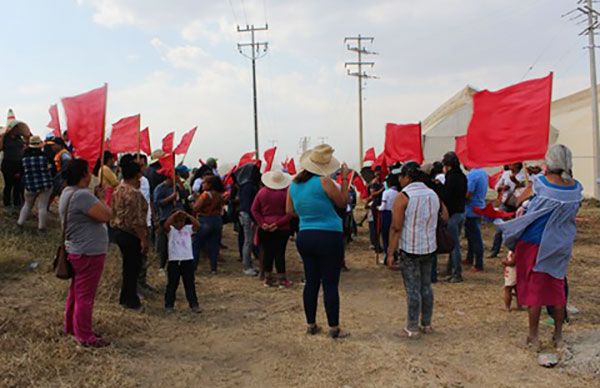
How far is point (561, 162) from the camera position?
4301 mm

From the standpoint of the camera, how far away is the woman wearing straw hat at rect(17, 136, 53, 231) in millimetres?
7812

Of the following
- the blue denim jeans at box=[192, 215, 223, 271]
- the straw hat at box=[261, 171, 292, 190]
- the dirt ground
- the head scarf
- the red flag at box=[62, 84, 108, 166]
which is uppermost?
the red flag at box=[62, 84, 108, 166]

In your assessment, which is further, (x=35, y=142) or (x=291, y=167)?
(x=291, y=167)

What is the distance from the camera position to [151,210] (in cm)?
771

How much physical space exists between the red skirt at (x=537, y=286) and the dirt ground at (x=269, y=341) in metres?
0.49

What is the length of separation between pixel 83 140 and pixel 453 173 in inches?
197

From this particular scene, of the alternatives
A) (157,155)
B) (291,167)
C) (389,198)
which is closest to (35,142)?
(157,155)

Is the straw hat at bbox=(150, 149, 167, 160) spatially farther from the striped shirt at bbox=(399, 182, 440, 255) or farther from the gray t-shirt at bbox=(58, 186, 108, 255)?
the striped shirt at bbox=(399, 182, 440, 255)

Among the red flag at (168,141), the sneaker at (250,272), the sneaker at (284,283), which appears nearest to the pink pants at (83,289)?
the sneaker at (284,283)

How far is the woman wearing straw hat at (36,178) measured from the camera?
7812mm

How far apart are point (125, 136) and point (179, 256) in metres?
2.75

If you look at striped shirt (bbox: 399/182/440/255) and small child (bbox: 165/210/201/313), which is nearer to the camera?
striped shirt (bbox: 399/182/440/255)

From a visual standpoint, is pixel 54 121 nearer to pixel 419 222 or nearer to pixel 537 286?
pixel 419 222

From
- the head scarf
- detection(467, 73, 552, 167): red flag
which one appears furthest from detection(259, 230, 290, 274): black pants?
the head scarf
